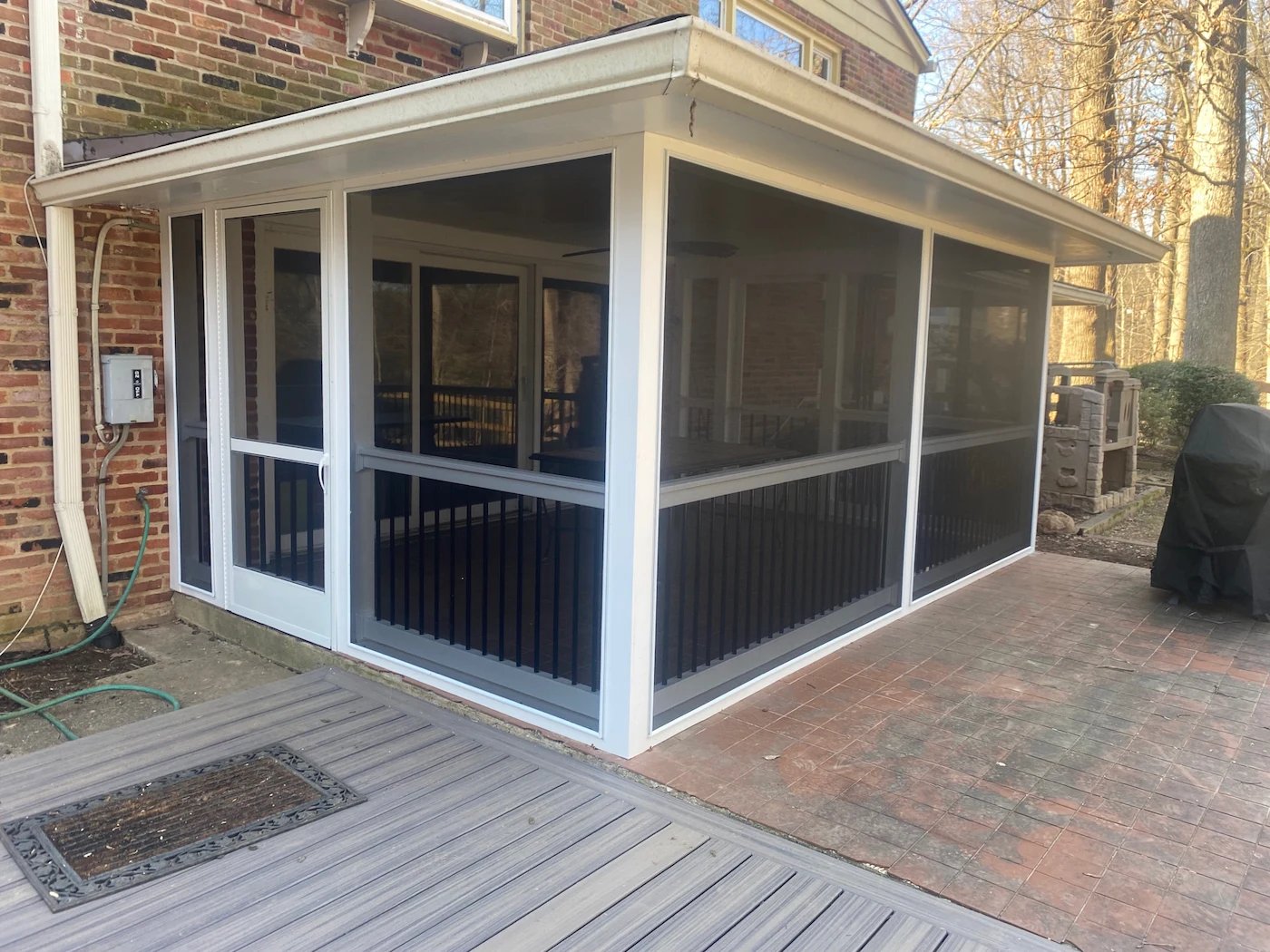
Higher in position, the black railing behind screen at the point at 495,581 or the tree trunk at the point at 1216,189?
the tree trunk at the point at 1216,189

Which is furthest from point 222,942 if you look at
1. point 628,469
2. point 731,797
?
point 628,469

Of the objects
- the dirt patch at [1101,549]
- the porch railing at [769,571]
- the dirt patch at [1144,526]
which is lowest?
the dirt patch at [1101,549]

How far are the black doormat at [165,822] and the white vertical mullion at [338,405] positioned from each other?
949mm

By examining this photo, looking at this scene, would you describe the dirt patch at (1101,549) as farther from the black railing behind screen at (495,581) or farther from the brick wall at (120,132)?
the brick wall at (120,132)

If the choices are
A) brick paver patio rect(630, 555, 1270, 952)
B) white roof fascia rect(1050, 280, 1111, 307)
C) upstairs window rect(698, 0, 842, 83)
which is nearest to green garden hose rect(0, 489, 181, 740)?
brick paver patio rect(630, 555, 1270, 952)

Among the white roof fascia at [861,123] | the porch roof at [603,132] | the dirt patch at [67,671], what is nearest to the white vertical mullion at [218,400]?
the porch roof at [603,132]

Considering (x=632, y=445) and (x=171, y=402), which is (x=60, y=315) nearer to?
(x=171, y=402)

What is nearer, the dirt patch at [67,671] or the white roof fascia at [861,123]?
the white roof fascia at [861,123]

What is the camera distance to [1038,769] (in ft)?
10.0

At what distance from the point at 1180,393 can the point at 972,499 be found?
5.65 metres

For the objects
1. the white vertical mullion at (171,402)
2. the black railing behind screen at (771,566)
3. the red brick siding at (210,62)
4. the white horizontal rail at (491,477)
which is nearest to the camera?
the white horizontal rail at (491,477)

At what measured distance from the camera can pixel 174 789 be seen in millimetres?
2797

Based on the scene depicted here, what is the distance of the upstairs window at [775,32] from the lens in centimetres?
704

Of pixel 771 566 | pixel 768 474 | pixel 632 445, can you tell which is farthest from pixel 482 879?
pixel 771 566
